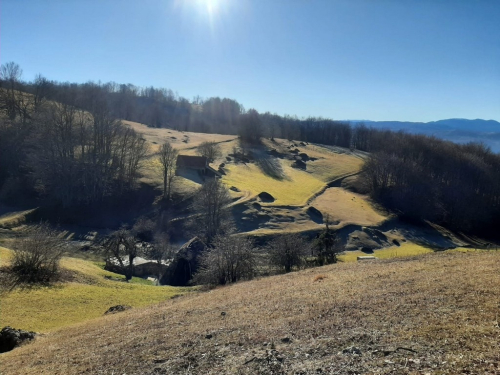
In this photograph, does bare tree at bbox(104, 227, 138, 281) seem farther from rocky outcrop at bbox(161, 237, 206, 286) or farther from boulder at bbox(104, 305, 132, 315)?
Result: boulder at bbox(104, 305, 132, 315)

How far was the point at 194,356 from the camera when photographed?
1204 cm

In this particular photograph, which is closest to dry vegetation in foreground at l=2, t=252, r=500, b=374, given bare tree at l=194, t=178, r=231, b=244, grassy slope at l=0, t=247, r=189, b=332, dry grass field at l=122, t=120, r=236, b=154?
grassy slope at l=0, t=247, r=189, b=332

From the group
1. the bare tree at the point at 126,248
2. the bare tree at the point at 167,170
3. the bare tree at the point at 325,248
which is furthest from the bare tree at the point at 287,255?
the bare tree at the point at 167,170

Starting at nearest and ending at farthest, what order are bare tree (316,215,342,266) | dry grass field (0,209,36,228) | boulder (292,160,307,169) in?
bare tree (316,215,342,266)
dry grass field (0,209,36,228)
boulder (292,160,307,169)

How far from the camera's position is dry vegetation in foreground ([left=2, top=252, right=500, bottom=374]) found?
31.5 feet

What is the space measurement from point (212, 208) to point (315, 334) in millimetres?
44965

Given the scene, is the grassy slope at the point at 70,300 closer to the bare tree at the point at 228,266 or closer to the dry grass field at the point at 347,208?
the bare tree at the point at 228,266

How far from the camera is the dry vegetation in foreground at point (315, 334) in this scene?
959 centimetres

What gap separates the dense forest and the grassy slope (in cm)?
3291

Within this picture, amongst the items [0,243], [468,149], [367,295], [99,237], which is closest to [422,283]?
[367,295]

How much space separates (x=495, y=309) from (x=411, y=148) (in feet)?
319

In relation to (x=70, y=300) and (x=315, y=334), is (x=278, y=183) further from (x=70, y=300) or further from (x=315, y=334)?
(x=315, y=334)

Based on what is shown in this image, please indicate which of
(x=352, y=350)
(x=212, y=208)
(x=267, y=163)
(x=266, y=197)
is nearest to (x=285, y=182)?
(x=267, y=163)

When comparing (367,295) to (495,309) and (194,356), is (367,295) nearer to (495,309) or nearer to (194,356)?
(495,309)
